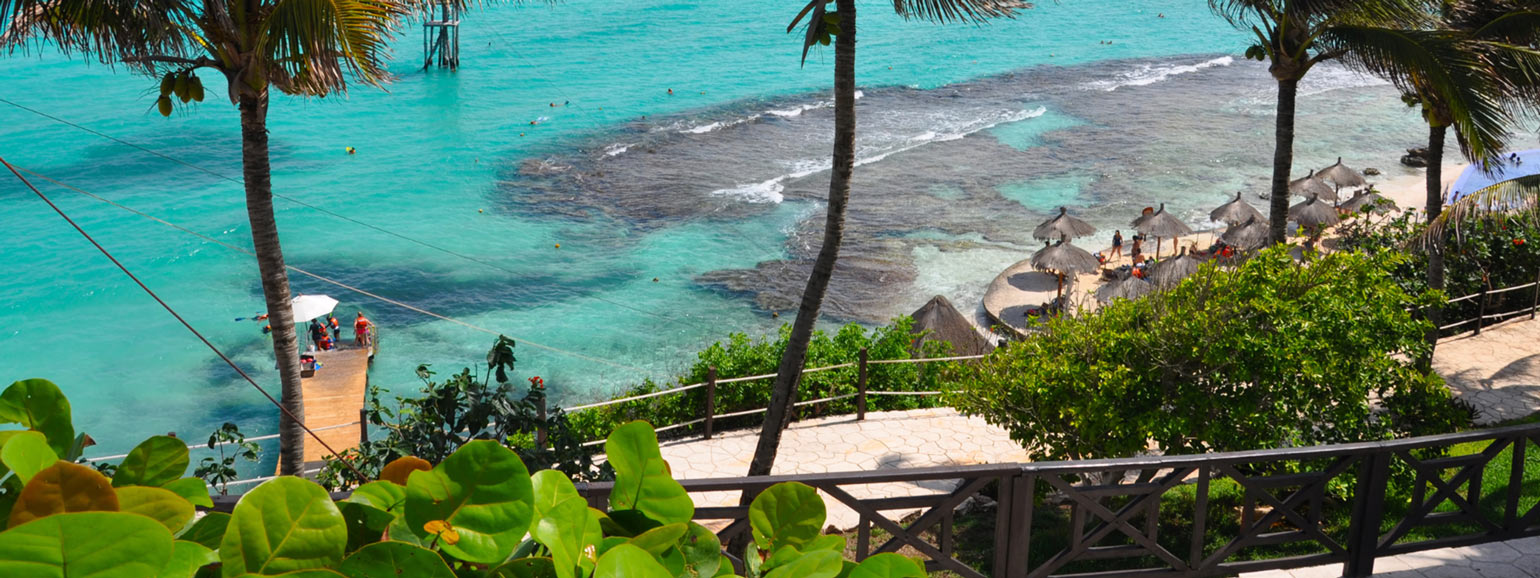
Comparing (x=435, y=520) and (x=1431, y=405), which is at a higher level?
(x=435, y=520)

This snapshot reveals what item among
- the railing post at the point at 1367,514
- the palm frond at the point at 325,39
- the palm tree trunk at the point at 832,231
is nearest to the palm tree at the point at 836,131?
the palm tree trunk at the point at 832,231

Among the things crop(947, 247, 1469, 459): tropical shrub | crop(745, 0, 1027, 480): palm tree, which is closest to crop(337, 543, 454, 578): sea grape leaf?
crop(745, 0, 1027, 480): palm tree

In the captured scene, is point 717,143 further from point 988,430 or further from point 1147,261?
point 988,430

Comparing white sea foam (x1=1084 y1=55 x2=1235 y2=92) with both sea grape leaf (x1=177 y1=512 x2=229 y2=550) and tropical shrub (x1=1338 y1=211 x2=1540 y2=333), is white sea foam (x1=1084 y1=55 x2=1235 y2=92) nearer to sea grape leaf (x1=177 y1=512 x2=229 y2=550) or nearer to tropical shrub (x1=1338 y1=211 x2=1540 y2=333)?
tropical shrub (x1=1338 y1=211 x2=1540 y2=333)

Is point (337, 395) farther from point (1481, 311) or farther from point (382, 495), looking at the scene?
point (382, 495)

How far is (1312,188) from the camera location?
2500 cm

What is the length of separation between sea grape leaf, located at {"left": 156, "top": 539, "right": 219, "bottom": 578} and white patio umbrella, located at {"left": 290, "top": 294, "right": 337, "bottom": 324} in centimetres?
2069

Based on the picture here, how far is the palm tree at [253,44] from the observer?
7133 millimetres

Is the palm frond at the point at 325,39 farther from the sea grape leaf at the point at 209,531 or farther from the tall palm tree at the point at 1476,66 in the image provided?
the tall palm tree at the point at 1476,66

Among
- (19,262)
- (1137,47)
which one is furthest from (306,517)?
(1137,47)

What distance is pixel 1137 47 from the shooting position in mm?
59094

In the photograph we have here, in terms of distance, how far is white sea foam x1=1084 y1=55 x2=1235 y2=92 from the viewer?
48750 mm

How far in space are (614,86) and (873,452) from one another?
38465 mm

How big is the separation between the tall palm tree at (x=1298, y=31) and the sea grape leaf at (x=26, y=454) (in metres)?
11.2
